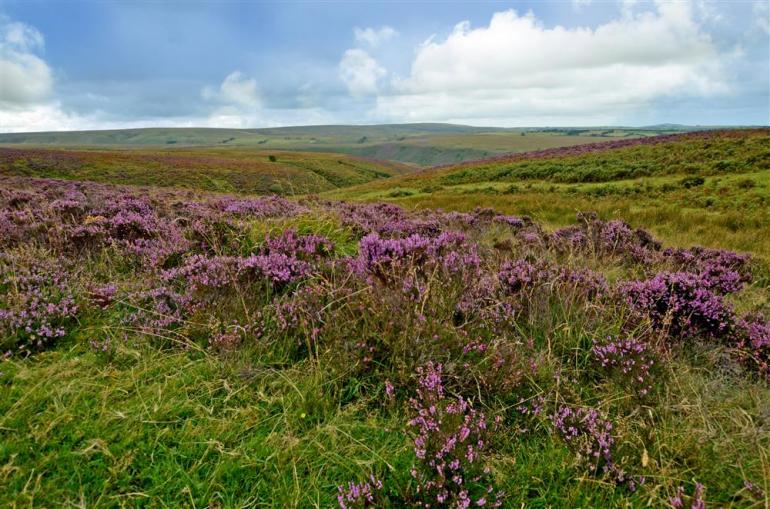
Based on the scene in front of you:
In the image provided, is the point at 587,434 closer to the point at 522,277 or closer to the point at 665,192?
the point at 522,277

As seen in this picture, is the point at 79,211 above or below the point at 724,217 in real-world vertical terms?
above

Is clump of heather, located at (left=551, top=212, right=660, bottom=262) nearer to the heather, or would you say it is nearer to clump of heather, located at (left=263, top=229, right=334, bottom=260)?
the heather

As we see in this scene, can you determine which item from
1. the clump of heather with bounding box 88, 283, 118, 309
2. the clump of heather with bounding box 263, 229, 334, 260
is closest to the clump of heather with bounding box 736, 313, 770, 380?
the clump of heather with bounding box 263, 229, 334, 260

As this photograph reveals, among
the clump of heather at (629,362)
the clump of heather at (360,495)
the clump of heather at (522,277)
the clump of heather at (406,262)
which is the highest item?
the clump of heather at (406,262)

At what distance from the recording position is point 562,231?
9.57 metres

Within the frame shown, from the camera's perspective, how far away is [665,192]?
18.2 metres

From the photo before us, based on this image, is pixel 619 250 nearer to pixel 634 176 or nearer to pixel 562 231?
pixel 562 231

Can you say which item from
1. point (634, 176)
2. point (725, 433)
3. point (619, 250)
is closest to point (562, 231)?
point (619, 250)

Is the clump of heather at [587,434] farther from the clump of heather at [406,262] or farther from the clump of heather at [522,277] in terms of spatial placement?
the clump of heather at [522,277]

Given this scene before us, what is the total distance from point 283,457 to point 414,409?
804 mm

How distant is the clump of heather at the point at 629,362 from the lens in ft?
9.05

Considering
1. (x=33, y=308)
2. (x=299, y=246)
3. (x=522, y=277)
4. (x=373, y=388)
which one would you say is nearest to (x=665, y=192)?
(x=522, y=277)

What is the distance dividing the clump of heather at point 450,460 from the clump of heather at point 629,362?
3.78ft

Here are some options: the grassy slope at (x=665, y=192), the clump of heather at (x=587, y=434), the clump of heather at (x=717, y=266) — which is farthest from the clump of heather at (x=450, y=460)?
the grassy slope at (x=665, y=192)
